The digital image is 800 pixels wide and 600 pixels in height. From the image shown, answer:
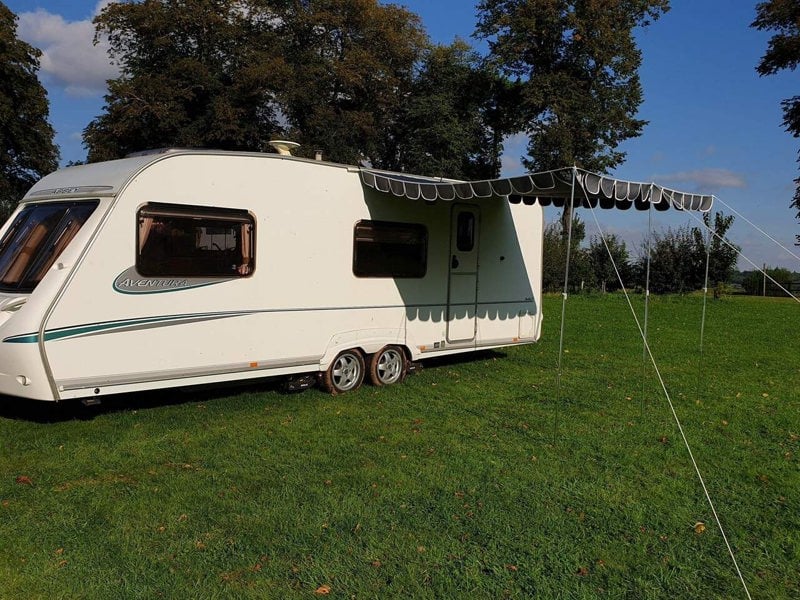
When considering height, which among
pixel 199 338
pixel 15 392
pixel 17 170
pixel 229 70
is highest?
pixel 229 70

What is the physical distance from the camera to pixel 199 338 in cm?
688

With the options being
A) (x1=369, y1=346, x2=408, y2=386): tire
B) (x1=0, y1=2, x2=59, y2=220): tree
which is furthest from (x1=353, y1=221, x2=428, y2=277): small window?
(x1=0, y1=2, x2=59, y2=220): tree

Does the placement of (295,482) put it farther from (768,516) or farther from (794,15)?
(794,15)

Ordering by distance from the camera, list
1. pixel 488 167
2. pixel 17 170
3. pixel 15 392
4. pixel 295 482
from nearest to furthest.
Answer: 1. pixel 295 482
2. pixel 15 392
3. pixel 17 170
4. pixel 488 167

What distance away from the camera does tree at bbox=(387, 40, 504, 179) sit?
109 feet

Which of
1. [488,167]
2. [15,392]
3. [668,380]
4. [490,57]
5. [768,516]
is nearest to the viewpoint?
[768,516]

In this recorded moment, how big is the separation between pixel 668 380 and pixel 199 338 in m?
6.70

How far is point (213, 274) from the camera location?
7012 millimetres

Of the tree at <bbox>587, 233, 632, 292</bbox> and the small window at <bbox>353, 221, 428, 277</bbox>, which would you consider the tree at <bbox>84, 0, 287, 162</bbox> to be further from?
the small window at <bbox>353, 221, 428, 277</bbox>

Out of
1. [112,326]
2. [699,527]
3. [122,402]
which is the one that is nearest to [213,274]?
[112,326]

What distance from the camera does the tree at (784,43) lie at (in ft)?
90.7

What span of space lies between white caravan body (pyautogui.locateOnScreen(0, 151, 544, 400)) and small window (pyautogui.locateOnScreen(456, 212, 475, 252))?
0.04 metres

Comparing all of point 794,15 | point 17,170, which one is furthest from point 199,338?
point 794,15

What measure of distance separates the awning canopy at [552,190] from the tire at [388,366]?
2.10 m
